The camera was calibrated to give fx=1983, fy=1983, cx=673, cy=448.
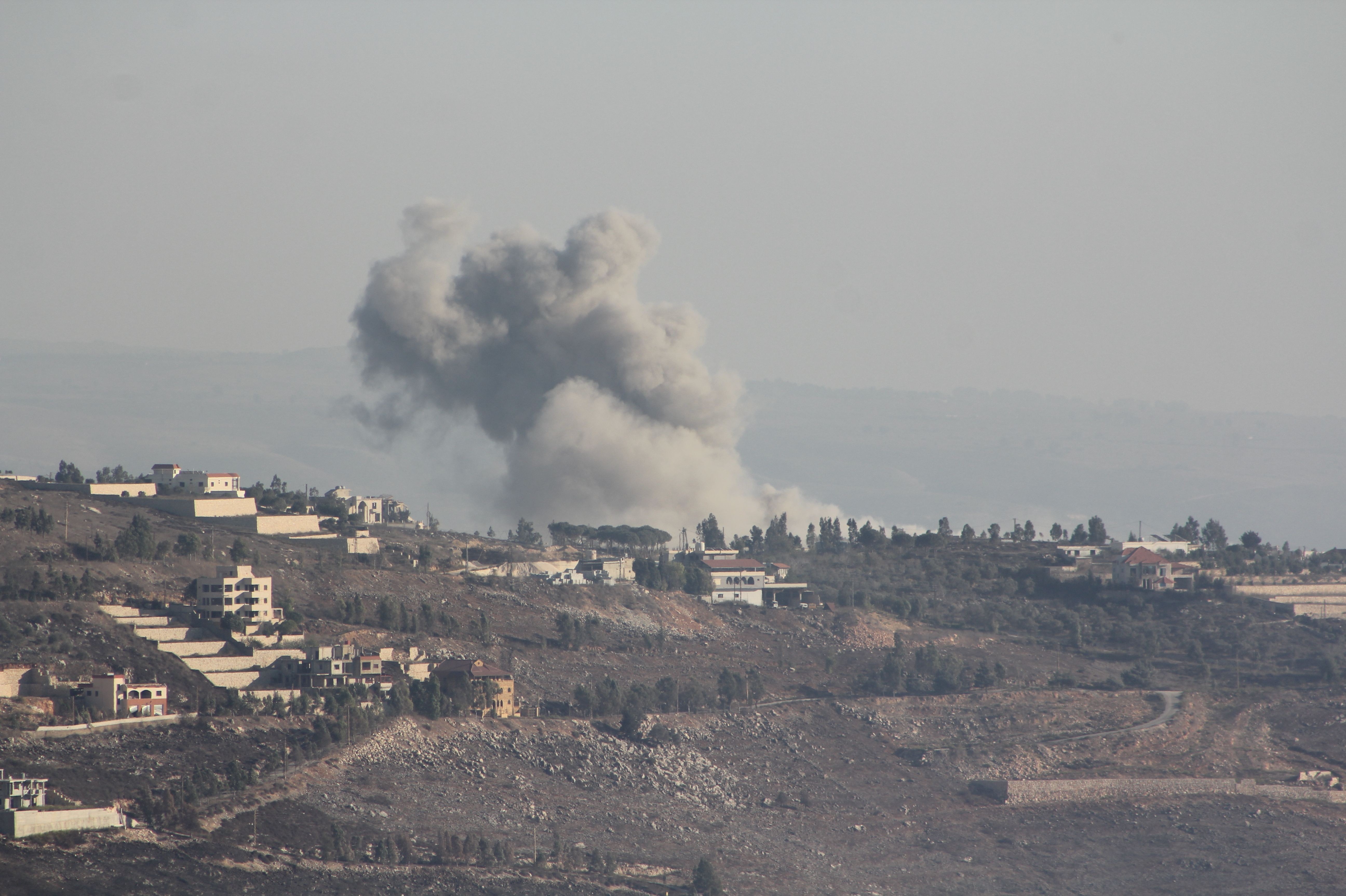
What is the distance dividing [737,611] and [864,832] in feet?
107

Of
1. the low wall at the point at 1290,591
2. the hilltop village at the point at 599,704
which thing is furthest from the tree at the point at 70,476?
the low wall at the point at 1290,591

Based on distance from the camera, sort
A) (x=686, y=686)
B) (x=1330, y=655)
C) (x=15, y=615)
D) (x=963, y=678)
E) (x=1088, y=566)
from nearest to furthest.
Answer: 1. (x=15, y=615)
2. (x=686, y=686)
3. (x=963, y=678)
4. (x=1330, y=655)
5. (x=1088, y=566)

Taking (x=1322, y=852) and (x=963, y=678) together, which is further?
(x=963, y=678)

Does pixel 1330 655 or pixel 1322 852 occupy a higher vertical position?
pixel 1330 655

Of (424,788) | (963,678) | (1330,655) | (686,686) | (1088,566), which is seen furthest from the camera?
(1088,566)

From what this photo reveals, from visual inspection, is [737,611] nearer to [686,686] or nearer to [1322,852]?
[686,686]

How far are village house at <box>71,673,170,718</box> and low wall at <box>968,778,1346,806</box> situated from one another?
35.7m

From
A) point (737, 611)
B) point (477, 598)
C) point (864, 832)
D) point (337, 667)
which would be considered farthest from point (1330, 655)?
point (337, 667)

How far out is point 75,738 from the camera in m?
70.1

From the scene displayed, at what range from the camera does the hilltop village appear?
228ft

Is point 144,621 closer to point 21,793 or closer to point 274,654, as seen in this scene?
point 274,654

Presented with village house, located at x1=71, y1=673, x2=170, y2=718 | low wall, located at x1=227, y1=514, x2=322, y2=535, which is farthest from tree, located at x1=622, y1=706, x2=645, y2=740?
low wall, located at x1=227, y1=514, x2=322, y2=535

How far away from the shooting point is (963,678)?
101188mm

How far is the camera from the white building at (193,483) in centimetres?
11669
